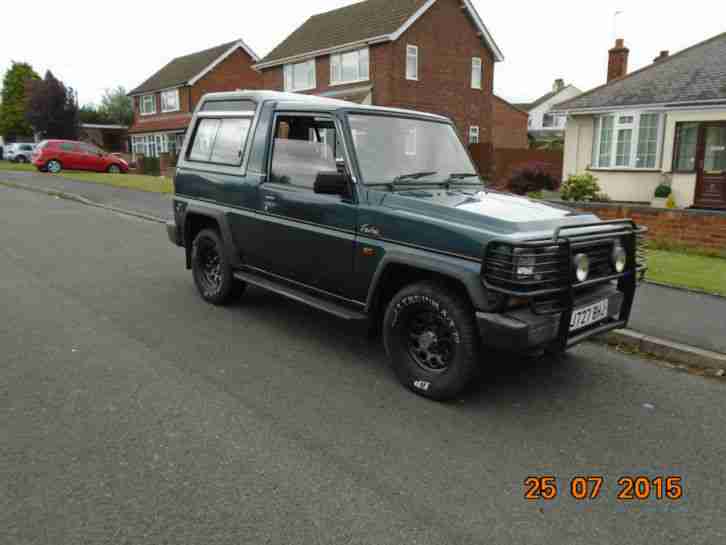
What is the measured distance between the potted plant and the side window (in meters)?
14.1

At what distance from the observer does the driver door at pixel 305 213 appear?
4824mm

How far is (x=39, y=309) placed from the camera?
6117mm

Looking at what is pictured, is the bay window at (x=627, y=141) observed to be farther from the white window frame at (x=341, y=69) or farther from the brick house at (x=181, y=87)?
the brick house at (x=181, y=87)

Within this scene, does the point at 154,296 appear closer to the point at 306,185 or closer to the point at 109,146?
the point at 306,185

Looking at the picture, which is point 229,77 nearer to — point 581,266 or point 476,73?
point 476,73

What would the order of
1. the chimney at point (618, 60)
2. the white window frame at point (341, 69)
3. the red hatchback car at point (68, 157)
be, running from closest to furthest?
1. the chimney at point (618, 60)
2. the red hatchback car at point (68, 157)
3. the white window frame at point (341, 69)

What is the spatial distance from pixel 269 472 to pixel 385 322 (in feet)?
5.24

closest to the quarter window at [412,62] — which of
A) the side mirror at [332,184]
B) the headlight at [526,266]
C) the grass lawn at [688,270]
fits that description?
the grass lawn at [688,270]

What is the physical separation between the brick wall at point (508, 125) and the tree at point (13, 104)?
47.7 meters

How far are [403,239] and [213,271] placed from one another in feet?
9.89

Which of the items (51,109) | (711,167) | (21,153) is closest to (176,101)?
(21,153)

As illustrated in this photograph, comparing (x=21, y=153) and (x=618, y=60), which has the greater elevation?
(x=618, y=60)

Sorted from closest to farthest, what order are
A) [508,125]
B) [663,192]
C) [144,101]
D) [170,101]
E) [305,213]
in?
[305,213] → [663,192] → [170,101] → [508,125] → [144,101]

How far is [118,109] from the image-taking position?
65625 millimetres
